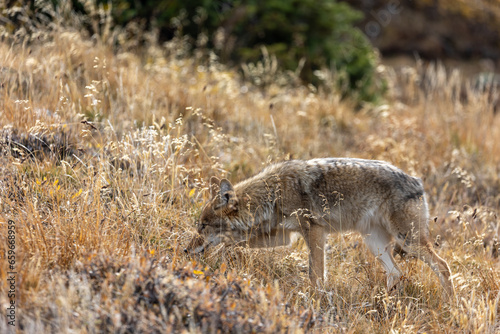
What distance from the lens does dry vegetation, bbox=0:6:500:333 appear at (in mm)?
2877

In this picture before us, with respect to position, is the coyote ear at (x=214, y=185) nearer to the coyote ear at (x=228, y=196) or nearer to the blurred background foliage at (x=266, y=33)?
the coyote ear at (x=228, y=196)

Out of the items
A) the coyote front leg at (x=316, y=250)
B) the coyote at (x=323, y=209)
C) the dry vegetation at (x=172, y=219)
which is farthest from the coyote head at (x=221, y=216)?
the coyote front leg at (x=316, y=250)

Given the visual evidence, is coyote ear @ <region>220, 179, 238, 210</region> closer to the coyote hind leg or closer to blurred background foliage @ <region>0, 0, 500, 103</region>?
the coyote hind leg

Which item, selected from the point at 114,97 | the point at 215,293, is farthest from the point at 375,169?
the point at 114,97

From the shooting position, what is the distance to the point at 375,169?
4598 mm

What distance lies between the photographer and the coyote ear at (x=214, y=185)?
176 inches

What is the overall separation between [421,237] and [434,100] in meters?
5.79

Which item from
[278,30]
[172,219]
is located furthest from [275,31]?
[172,219]

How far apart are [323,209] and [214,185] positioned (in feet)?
3.35

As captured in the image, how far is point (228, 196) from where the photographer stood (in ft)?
14.6

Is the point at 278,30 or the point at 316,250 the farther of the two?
the point at 278,30

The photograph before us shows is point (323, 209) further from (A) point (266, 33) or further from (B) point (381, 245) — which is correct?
(A) point (266, 33)

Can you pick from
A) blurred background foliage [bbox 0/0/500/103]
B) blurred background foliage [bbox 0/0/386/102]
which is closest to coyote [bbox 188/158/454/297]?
blurred background foliage [bbox 0/0/500/103]

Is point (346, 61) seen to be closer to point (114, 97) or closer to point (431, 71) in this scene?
point (431, 71)
